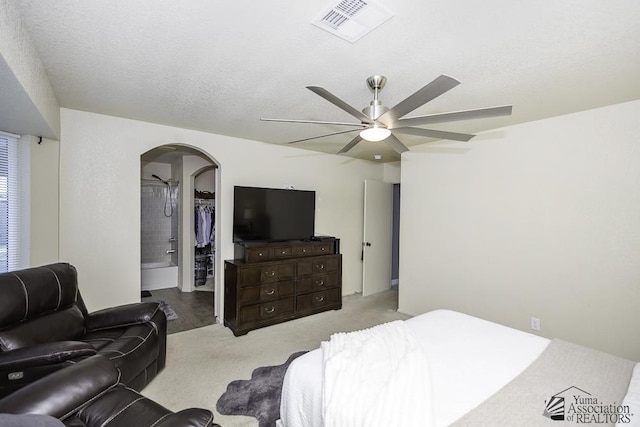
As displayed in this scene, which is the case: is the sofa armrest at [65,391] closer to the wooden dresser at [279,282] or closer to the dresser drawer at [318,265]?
the wooden dresser at [279,282]

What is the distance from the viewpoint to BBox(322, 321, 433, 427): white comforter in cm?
119

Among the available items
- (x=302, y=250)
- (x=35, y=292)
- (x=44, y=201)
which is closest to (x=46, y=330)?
(x=35, y=292)

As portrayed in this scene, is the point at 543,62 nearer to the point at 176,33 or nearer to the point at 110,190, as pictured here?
the point at 176,33

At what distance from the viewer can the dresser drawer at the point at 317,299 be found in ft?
13.2

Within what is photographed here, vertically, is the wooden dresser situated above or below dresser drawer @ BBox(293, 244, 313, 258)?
below

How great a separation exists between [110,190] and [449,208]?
395cm

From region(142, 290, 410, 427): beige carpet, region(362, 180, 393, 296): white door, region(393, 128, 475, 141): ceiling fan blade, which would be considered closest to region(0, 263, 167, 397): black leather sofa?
region(142, 290, 410, 427): beige carpet

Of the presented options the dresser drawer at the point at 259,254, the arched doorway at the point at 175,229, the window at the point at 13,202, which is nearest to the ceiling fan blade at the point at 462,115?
the dresser drawer at the point at 259,254

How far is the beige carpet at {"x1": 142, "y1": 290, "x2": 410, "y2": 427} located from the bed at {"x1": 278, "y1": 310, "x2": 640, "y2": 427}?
86 cm

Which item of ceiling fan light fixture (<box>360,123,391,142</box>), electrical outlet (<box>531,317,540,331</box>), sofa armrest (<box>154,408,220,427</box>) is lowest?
electrical outlet (<box>531,317,540,331</box>)

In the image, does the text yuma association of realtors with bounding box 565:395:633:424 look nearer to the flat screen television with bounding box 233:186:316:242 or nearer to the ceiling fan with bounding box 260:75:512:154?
the ceiling fan with bounding box 260:75:512:154

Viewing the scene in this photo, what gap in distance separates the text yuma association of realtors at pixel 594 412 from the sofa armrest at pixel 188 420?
150 cm

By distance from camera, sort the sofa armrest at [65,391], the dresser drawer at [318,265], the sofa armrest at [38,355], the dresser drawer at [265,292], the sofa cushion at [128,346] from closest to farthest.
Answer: the sofa armrest at [65,391], the sofa armrest at [38,355], the sofa cushion at [128,346], the dresser drawer at [265,292], the dresser drawer at [318,265]

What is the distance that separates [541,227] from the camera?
300 cm
